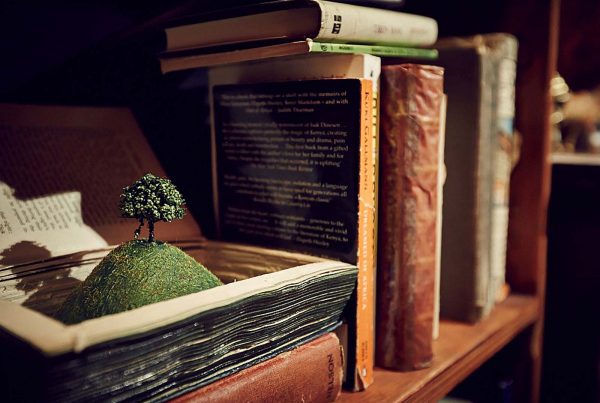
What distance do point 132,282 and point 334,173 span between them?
23 centimetres

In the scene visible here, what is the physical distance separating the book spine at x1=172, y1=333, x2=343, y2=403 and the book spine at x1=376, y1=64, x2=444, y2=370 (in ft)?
0.34

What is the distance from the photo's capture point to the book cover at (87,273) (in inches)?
12.7

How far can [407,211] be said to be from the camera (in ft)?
1.90

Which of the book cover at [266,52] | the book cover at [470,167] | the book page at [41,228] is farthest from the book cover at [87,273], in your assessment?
the book cover at [470,167]

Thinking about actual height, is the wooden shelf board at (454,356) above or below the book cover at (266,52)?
below

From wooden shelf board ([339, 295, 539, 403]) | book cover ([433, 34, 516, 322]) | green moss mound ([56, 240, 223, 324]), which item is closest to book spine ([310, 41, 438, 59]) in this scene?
book cover ([433, 34, 516, 322])

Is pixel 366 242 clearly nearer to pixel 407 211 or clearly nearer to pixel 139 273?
pixel 407 211

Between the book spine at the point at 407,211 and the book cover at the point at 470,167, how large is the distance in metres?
0.14

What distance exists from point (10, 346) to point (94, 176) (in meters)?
0.31

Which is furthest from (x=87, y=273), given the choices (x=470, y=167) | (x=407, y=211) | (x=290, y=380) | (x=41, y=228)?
(x=470, y=167)

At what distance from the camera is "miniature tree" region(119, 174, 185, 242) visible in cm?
43

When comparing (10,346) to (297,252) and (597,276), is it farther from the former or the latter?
(597,276)

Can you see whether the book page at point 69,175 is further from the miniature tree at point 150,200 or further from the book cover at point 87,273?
the miniature tree at point 150,200

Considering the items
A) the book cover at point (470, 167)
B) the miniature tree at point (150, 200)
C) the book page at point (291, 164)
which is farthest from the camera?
the book cover at point (470, 167)
